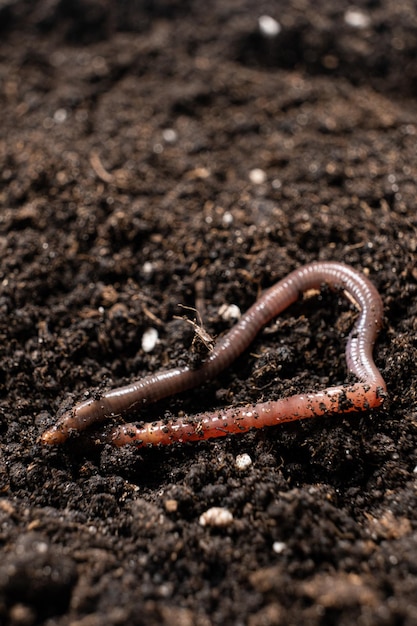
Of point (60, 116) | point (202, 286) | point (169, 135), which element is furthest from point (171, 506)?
point (60, 116)

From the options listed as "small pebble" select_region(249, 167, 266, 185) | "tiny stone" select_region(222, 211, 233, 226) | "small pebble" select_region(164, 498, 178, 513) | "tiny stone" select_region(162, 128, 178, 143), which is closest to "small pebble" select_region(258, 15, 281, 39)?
"tiny stone" select_region(162, 128, 178, 143)

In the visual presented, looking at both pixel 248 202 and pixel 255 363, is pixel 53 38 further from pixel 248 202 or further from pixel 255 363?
pixel 255 363

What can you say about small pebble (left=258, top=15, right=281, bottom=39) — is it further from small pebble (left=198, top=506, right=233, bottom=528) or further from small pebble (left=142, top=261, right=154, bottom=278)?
small pebble (left=198, top=506, right=233, bottom=528)

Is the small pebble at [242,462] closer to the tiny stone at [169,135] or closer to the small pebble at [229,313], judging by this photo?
the small pebble at [229,313]

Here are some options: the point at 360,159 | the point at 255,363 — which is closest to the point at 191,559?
the point at 255,363

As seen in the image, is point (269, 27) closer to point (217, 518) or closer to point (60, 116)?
point (60, 116)

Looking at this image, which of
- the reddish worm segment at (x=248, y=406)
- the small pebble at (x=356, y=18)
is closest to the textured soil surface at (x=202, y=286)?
Answer: the small pebble at (x=356, y=18)
